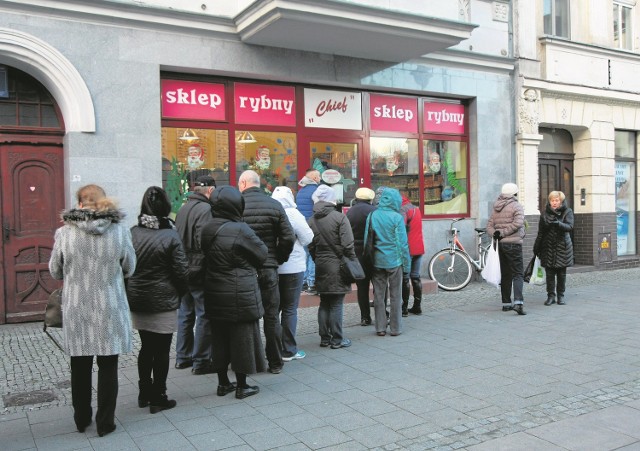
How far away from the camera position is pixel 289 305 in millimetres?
6199

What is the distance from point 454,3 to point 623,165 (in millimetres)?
7233

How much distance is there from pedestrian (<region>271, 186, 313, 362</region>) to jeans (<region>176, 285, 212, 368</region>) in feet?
2.71

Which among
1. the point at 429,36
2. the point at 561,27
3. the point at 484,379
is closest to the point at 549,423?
the point at 484,379

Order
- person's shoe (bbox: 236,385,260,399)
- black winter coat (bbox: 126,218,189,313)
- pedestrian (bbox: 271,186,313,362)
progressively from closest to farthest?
black winter coat (bbox: 126,218,189,313) → person's shoe (bbox: 236,385,260,399) → pedestrian (bbox: 271,186,313,362)

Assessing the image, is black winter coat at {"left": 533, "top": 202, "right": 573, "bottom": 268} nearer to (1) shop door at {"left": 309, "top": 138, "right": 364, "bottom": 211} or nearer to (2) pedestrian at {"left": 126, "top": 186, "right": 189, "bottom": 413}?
(1) shop door at {"left": 309, "top": 138, "right": 364, "bottom": 211}

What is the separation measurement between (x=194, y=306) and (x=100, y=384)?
189cm

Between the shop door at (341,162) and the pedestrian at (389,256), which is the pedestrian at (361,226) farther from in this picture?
the shop door at (341,162)

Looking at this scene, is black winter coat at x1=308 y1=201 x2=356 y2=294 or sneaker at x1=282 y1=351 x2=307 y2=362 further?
black winter coat at x1=308 y1=201 x2=356 y2=294

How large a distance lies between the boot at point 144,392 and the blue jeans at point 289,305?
173 cm

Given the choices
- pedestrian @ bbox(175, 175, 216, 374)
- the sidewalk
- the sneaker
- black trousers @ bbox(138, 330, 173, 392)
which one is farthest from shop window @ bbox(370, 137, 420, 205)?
black trousers @ bbox(138, 330, 173, 392)

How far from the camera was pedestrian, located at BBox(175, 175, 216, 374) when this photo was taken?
19.1 feet

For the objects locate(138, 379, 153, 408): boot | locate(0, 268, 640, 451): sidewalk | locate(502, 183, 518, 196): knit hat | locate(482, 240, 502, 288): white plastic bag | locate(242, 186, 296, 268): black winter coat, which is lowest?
locate(0, 268, 640, 451): sidewalk

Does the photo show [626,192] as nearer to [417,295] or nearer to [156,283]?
[417,295]

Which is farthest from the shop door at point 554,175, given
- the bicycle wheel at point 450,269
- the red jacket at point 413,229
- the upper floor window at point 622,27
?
the red jacket at point 413,229
